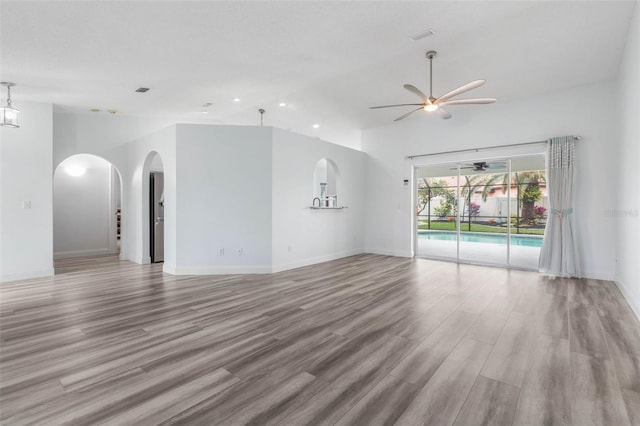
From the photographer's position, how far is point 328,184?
34.1 ft

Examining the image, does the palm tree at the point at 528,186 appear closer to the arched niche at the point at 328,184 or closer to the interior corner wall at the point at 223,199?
the arched niche at the point at 328,184

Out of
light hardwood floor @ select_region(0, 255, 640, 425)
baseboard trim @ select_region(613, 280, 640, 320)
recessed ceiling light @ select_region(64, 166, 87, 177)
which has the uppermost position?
recessed ceiling light @ select_region(64, 166, 87, 177)

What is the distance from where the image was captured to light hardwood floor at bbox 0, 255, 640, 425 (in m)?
1.83

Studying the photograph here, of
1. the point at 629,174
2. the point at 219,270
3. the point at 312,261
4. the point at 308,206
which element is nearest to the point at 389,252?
the point at 312,261

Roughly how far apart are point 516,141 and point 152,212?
25.8 feet

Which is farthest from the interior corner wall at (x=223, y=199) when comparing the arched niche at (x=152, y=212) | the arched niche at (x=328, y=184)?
the arched niche at (x=152, y=212)

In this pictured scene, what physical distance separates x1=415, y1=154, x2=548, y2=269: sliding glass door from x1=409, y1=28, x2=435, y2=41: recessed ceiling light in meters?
3.71

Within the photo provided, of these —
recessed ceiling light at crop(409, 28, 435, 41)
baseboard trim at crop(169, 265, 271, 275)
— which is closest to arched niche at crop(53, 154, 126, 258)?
baseboard trim at crop(169, 265, 271, 275)

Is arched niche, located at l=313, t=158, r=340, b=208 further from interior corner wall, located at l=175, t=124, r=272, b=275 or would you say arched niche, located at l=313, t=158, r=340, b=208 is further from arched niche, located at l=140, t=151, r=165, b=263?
Result: arched niche, located at l=140, t=151, r=165, b=263

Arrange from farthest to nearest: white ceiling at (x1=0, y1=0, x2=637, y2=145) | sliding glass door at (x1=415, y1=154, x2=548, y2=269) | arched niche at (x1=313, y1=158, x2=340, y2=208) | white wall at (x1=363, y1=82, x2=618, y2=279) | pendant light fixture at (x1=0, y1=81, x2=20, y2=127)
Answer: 1. arched niche at (x1=313, y1=158, x2=340, y2=208)
2. sliding glass door at (x1=415, y1=154, x2=548, y2=269)
3. white wall at (x1=363, y1=82, x2=618, y2=279)
4. pendant light fixture at (x1=0, y1=81, x2=20, y2=127)
5. white ceiling at (x1=0, y1=0, x2=637, y2=145)

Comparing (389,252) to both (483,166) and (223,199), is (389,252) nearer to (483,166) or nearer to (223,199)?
(483,166)

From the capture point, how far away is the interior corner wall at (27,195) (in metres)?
5.26

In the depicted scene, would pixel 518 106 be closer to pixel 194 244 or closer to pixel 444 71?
pixel 444 71

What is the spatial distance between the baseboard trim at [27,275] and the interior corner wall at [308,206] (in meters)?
4.16
